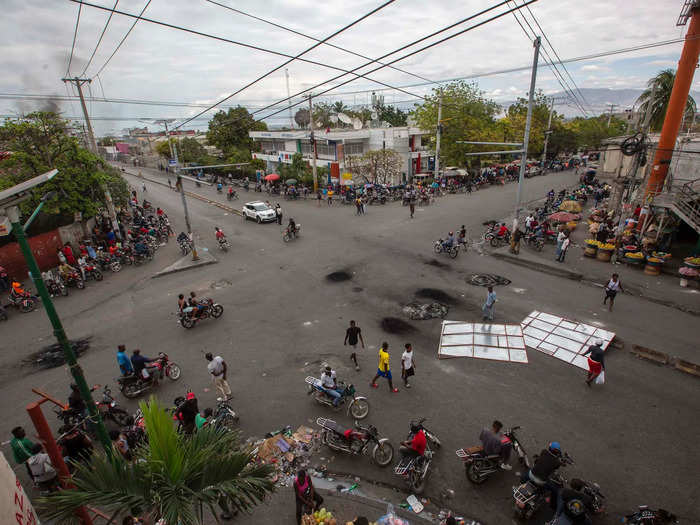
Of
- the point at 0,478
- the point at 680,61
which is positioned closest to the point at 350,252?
the point at 0,478

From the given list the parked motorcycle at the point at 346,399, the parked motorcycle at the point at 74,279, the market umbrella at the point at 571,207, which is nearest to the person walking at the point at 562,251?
the market umbrella at the point at 571,207

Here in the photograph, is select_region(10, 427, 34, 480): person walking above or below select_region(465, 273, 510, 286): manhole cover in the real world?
above

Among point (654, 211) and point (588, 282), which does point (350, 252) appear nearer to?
point (588, 282)

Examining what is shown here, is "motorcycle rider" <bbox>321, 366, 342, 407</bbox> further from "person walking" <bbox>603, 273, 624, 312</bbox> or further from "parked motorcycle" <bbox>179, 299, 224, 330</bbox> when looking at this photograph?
"person walking" <bbox>603, 273, 624, 312</bbox>

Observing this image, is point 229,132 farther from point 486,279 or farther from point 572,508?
point 572,508

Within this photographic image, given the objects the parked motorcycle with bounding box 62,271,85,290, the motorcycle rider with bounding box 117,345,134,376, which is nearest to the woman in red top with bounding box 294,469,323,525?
the motorcycle rider with bounding box 117,345,134,376

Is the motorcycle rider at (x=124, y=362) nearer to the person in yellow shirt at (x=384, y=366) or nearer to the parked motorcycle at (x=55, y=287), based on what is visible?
the person in yellow shirt at (x=384, y=366)

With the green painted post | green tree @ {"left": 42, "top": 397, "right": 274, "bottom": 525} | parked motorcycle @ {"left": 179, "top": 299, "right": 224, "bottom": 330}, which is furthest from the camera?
parked motorcycle @ {"left": 179, "top": 299, "right": 224, "bottom": 330}

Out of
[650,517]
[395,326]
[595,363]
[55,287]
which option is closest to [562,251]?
[595,363]
